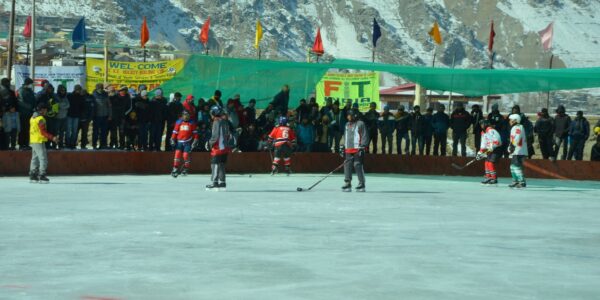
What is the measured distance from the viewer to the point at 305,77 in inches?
1239

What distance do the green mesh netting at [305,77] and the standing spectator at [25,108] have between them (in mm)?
4424

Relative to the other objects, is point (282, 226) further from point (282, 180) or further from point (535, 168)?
point (535, 168)

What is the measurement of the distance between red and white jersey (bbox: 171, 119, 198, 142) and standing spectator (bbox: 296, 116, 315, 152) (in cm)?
516

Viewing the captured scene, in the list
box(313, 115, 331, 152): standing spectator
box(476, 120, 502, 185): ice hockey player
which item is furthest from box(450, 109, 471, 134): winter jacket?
box(476, 120, 502, 185): ice hockey player

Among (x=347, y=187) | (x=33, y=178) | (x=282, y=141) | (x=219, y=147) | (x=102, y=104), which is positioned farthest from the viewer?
(x=282, y=141)

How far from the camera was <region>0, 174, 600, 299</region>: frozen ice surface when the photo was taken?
9.85 m

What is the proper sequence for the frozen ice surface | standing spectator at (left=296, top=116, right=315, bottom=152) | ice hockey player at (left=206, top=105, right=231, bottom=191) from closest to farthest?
1. the frozen ice surface
2. ice hockey player at (left=206, top=105, right=231, bottom=191)
3. standing spectator at (left=296, top=116, right=315, bottom=152)

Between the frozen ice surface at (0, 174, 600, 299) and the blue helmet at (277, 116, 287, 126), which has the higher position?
the blue helmet at (277, 116, 287, 126)

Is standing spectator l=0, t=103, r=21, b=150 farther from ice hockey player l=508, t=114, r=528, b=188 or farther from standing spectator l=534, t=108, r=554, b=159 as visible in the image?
standing spectator l=534, t=108, r=554, b=159

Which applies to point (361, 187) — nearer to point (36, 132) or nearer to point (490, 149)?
point (490, 149)

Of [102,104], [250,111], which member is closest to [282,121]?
[250,111]

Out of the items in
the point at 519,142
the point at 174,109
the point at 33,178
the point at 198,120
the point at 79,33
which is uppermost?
the point at 79,33

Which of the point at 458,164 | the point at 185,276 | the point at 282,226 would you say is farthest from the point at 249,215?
the point at 458,164

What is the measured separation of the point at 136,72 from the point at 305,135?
5.54m
